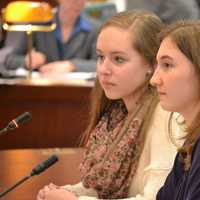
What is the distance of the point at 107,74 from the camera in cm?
179

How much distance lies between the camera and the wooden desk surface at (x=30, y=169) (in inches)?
81.0

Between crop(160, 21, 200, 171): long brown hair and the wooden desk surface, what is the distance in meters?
0.65

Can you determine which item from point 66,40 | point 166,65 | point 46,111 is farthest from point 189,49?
point 66,40

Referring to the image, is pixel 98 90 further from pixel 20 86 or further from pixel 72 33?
pixel 72 33

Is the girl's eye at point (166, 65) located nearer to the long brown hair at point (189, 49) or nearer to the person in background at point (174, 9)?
Answer: the long brown hair at point (189, 49)

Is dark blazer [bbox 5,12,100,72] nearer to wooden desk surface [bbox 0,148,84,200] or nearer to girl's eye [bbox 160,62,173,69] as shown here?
wooden desk surface [bbox 0,148,84,200]

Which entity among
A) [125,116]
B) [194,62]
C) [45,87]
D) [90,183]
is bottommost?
[45,87]

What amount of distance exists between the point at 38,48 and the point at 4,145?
1.19 meters

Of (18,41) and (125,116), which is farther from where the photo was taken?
(18,41)

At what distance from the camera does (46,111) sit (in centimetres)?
325

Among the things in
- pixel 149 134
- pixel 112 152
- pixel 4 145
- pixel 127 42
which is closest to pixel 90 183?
pixel 112 152

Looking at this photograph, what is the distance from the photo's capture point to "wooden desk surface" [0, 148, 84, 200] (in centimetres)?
206

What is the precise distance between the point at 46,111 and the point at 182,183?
1.84m

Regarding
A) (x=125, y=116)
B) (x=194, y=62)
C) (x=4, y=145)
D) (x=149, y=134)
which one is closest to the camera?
(x=194, y=62)
